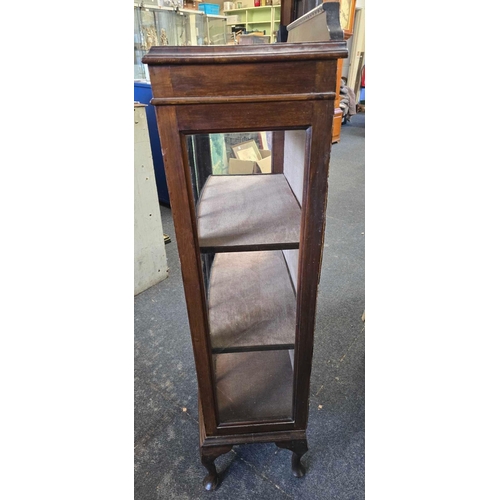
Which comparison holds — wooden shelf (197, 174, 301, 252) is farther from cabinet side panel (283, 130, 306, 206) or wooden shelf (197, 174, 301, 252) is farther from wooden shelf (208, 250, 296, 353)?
wooden shelf (208, 250, 296, 353)

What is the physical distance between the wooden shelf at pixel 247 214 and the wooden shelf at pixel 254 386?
1.80ft

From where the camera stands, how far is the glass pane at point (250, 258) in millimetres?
813

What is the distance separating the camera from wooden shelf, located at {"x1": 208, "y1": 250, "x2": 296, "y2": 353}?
2.96 feet

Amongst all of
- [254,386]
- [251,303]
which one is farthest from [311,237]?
[254,386]

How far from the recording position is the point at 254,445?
118 centimetres

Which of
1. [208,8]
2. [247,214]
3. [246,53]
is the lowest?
[247,214]

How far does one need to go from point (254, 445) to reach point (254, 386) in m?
0.25

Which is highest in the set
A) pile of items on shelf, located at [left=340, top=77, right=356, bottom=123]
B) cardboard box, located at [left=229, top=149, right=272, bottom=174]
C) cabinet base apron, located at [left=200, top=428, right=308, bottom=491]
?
pile of items on shelf, located at [left=340, top=77, right=356, bottom=123]

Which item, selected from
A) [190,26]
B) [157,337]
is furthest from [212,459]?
[190,26]

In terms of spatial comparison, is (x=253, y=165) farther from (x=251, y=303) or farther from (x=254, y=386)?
(x=254, y=386)

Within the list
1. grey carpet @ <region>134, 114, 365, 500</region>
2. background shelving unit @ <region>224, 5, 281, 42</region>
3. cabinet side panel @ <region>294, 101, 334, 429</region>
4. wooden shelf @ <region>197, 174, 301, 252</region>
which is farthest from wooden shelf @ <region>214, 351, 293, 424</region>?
background shelving unit @ <region>224, 5, 281, 42</region>

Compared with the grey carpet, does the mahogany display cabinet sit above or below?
above

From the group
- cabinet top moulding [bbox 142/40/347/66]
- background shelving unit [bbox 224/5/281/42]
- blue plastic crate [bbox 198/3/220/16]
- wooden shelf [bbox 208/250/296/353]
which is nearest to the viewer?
cabinet top moulding [bbox 142/40/347/66]

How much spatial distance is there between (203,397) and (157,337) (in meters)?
0.76
